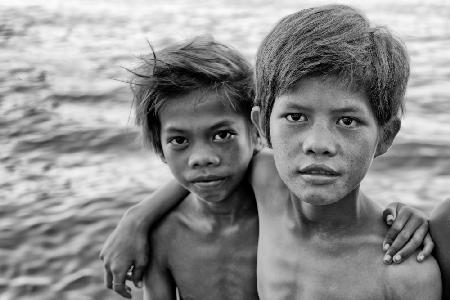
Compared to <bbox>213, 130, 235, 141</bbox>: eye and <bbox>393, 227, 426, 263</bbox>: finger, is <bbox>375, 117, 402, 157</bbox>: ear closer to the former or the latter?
<bbox>393, 227, 426, 263</bbox>: finger

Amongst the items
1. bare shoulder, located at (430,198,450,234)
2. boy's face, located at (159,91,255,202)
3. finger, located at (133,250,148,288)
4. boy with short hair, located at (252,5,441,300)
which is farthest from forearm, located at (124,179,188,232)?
bare shoulder, located at (430,198,450,234)

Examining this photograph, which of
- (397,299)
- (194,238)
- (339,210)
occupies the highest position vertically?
(339,210)

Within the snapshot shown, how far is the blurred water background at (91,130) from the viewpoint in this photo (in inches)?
135

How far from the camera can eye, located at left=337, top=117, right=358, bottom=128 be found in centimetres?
178

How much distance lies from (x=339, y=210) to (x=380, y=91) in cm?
40

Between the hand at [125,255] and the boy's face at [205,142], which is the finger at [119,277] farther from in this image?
the boy's face at [205,142]

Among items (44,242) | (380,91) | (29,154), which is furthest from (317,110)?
(29,154)

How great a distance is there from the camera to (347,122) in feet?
5.87

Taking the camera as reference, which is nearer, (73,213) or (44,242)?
(44,242)

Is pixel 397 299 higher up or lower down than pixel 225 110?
lower down

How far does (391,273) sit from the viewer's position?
1.93 meters

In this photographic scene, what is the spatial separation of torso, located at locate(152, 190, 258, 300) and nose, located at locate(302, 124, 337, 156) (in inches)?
29.4

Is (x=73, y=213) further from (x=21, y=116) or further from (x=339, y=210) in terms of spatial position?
(x=339, y=210)

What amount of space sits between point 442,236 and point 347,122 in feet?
1.51
